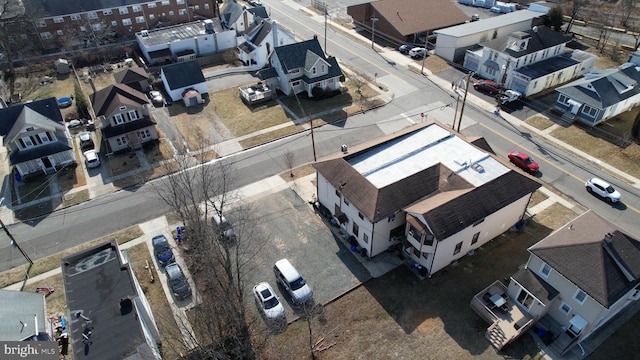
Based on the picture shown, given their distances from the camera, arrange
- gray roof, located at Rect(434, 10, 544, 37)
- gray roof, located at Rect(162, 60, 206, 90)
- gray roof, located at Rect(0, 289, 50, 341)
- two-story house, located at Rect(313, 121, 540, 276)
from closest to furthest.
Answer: gray roof, located at Rect(0, 289, 50, 341), two-story house, located at Rect(313, 121, 540, 276), gray roof, located at Rect(162, 60, 206, 90), gray roof, located at Rect(434, 10, 544, 37)

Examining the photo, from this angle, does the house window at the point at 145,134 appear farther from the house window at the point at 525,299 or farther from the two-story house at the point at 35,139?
the house window at the point at 525,299

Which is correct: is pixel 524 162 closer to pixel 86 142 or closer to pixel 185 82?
pixel 185 82

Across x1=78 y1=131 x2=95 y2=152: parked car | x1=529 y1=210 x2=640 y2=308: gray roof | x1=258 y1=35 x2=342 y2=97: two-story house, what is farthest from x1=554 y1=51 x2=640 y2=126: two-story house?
→ x1=78 y1=131 x2=95 y2=152: parked car

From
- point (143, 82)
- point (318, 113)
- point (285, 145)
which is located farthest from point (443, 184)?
point (143, 82)

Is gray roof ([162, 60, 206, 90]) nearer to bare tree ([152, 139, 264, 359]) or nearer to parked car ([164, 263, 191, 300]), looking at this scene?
bare tree ([152, 139, 264, 359])

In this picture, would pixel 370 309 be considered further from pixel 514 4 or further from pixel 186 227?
pixel 514 4
